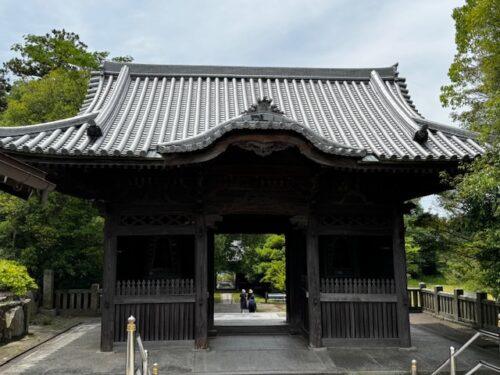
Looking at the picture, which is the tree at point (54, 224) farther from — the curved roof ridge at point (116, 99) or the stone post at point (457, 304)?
the stone post at point (457, 304)

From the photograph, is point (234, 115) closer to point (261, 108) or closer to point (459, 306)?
point (261, 108)

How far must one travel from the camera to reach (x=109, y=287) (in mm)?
8727

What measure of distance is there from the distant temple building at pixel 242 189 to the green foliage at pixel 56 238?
24.0ft

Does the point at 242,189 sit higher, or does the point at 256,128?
the point at 256,128

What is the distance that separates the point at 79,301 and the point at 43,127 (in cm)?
966

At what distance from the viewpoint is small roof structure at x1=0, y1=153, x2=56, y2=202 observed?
192 inches

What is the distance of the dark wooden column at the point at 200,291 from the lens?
8.73 meters

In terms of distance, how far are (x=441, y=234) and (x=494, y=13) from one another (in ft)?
20.1

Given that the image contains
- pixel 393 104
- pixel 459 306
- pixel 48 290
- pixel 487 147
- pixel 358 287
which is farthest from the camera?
pixel 48 290

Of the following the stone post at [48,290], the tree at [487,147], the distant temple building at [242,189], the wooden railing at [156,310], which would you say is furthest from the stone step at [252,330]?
the stone post at [48,290]

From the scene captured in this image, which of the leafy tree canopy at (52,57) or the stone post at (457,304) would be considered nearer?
the stone post at (457,304)

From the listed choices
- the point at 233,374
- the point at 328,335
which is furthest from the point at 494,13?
the point at 233,374

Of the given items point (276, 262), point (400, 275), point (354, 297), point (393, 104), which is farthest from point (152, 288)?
point (276, 262)

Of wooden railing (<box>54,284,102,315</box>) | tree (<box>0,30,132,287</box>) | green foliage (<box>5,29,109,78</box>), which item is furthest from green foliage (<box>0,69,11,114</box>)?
wooden railing (<box>54,284,102,315</box>)
